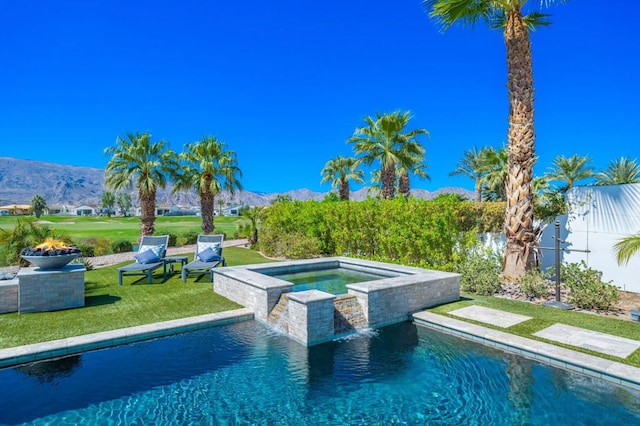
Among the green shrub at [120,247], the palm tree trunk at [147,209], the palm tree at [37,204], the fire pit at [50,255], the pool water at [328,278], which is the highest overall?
the palm tree at [37,204]

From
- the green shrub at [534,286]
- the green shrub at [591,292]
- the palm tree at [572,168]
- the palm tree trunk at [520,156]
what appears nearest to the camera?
the green shrub at [591,292]

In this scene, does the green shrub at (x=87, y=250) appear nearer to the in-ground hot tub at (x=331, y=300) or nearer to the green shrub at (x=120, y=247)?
the green shrub at (x=120, y=247)

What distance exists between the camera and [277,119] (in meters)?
60.4

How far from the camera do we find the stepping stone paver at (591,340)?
4.95m

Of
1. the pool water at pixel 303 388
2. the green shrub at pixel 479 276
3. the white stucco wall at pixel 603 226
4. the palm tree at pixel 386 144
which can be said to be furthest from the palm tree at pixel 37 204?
the white stucco wall at pixel 603 226

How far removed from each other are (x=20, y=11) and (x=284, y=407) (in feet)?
91.5

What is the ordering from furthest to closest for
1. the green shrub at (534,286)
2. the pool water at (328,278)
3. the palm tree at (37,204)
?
the palm tree at (37,204)
the pool water at (328,278)
the green shrub at (534,286)

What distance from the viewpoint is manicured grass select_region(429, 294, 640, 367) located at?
5.56 m

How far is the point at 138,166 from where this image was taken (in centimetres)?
1902

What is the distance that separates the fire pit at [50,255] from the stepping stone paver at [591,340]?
28.2 feet

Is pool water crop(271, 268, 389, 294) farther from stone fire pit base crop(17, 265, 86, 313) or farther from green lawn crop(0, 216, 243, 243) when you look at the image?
green lawn crop(0, 216, 243, 243)

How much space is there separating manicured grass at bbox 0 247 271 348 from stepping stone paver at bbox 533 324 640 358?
18.6ft

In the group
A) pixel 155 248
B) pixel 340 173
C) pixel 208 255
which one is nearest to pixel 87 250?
pixel 155 248

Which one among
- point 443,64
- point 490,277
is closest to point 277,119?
point 443,64
